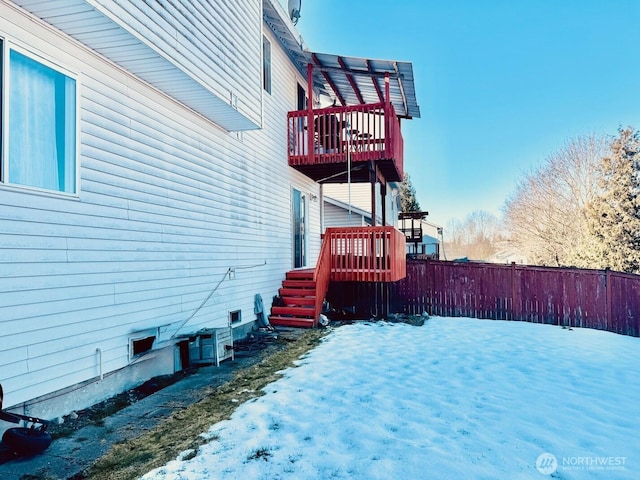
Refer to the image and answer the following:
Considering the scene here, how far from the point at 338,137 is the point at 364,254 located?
2.90 m

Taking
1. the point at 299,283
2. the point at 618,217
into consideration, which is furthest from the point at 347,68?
the point at 618,217

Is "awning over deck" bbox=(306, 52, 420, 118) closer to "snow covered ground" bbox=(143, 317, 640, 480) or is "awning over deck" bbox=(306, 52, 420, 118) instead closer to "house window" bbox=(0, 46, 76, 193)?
"snow covered ground" bbox=(143, 317, 640, 480)

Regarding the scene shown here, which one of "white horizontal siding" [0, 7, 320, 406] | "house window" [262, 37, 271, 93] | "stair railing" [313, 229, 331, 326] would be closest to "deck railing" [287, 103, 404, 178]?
"house window" [262, 37, 271, 93]

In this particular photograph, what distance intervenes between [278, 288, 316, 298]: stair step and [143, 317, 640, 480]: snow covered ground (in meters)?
2.49

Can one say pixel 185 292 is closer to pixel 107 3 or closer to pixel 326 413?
pixel 326 413

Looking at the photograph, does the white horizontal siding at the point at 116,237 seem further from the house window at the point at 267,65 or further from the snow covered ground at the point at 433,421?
the house window at the point at 267,65

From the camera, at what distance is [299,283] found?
Answer: 883 cm

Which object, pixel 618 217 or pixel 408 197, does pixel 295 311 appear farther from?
pixel 408 197

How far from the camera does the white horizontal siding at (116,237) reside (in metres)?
3.16

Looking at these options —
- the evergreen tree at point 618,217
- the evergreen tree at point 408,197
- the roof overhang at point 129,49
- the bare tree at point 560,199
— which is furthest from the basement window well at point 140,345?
the evergreen tree at point 408,197

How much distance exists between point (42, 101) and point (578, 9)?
33.7m

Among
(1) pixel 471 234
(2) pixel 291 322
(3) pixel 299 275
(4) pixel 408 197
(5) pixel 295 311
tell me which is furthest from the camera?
(1) pixel 471 234

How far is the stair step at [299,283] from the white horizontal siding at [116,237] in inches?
67.5

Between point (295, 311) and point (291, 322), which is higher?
point (295, 311)
